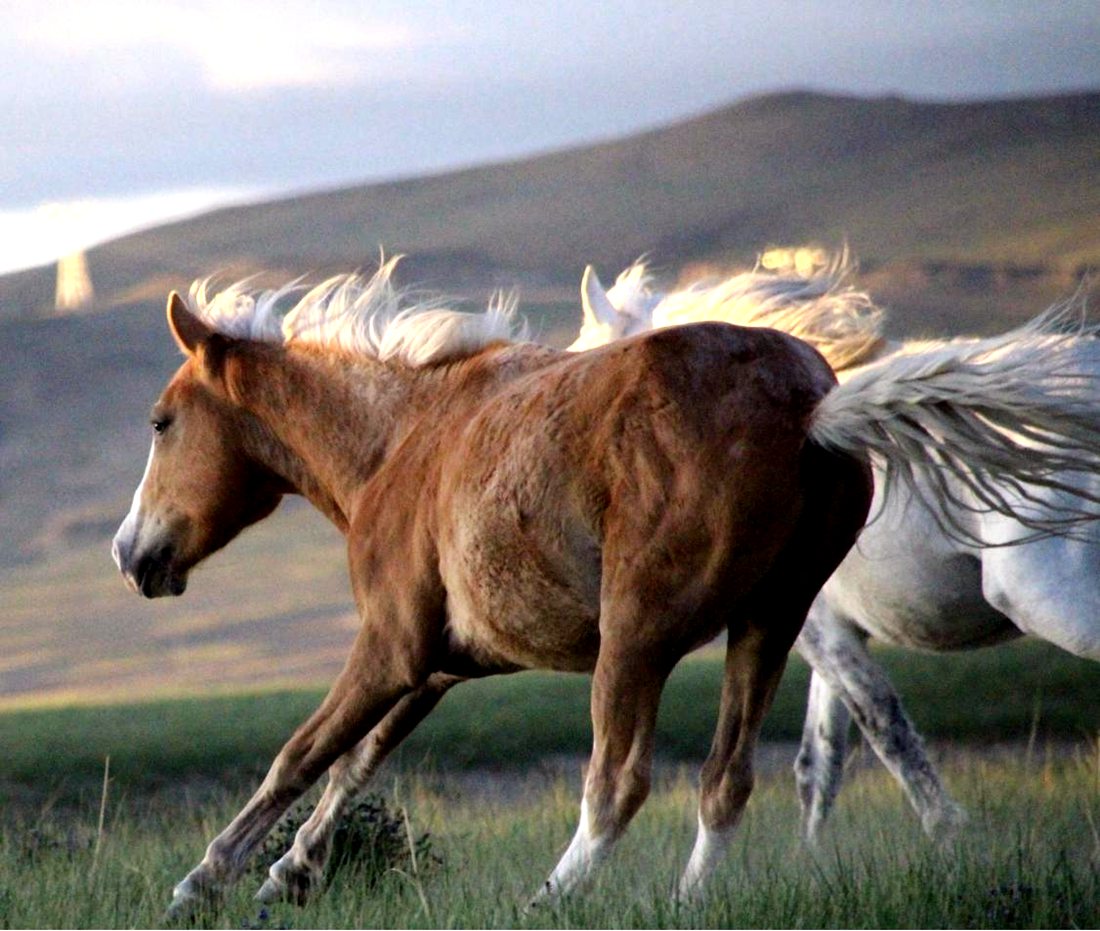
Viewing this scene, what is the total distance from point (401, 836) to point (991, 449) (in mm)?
2351

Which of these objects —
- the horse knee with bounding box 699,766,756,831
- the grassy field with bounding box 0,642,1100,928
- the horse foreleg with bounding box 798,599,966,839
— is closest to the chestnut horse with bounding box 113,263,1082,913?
the horse knee with bounding box 699,766,756,831

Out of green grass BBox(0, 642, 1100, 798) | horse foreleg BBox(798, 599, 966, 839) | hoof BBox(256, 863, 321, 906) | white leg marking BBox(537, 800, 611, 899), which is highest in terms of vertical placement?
white leg marking BBox(537, 800, 611, 899)

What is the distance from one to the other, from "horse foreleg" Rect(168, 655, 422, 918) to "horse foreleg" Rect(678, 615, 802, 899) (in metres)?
0.88

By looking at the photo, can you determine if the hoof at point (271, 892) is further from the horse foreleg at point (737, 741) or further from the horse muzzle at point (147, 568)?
the horse foreleg at point (737, 741)

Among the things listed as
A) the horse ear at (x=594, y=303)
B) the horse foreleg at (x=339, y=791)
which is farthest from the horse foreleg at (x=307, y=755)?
the horse ear at (x=594, y=303)

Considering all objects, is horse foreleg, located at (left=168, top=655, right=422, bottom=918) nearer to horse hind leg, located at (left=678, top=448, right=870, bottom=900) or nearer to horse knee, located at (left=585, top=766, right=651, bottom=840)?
horse knee, located at (left=585, top=766, right=651, bottom=840)

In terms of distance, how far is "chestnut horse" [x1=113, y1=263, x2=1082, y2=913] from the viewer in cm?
397

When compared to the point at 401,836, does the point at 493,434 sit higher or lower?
higher

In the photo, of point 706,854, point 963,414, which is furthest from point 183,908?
point 963,414

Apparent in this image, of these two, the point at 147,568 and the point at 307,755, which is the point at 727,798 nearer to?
the point at 307,755

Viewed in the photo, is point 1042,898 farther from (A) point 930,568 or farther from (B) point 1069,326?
(B) point 1069,326

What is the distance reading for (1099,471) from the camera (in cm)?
415

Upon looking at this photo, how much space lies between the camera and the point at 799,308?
6.06 metres

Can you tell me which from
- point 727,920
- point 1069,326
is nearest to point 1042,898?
point 727,920
